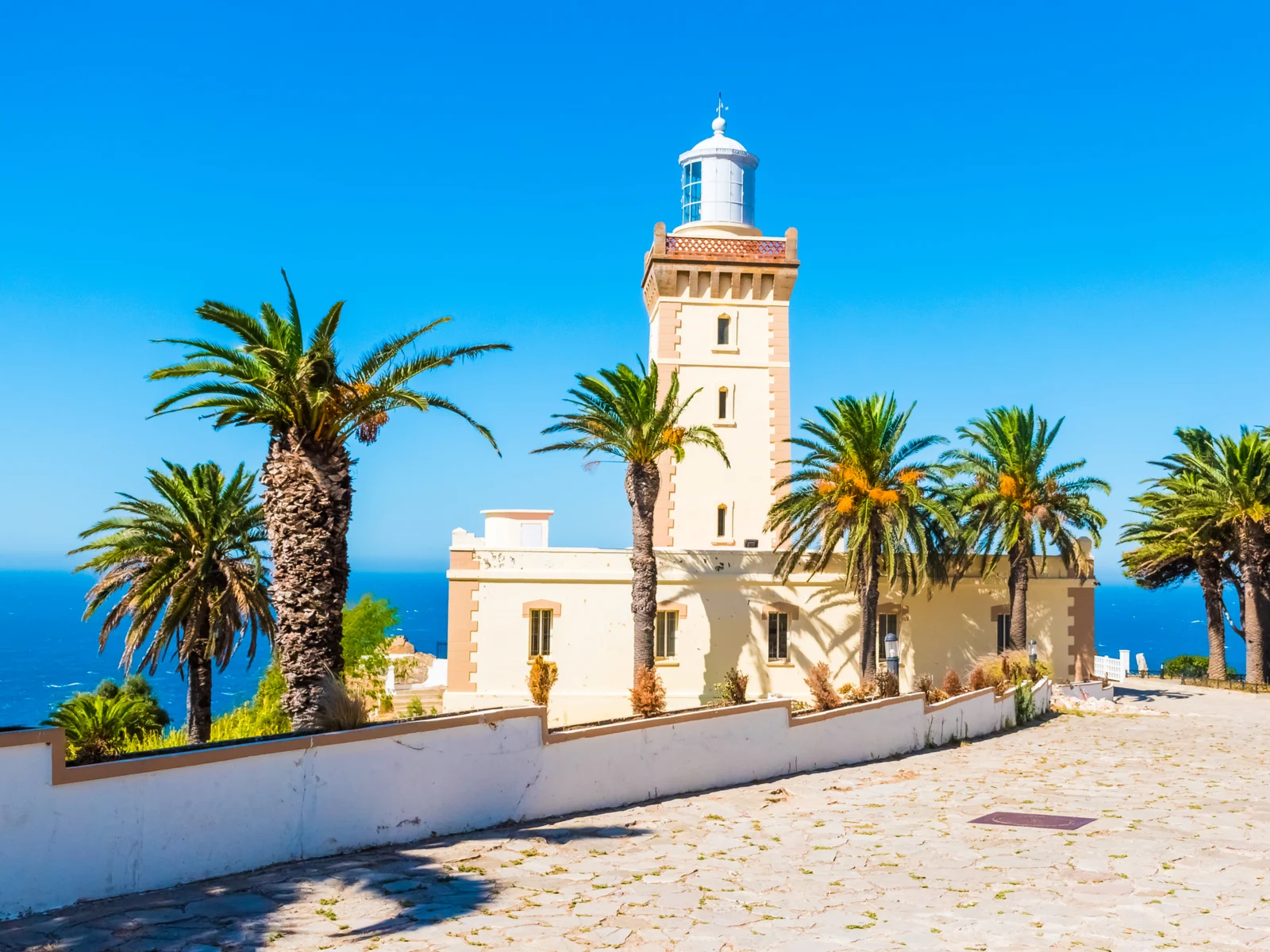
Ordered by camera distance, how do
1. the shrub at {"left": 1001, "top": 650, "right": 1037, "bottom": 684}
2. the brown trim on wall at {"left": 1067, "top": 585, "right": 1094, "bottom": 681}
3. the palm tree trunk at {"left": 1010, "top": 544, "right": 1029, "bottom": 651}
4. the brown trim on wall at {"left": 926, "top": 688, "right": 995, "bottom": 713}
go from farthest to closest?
the brown trim on wall at {"left": 1067, "top": 585, "right": 1094, "bottom": 681} → the palm tree trunk at {"left": 1010, "top": 544, "right": 1029, "bottom": 651} → the shrub at {"left": 1001, "top": 650, "right": 1037, "bottom": 684} → the brown trim on wall at {"left": 926, "top": 688, "right": 995, "bottom": 713}

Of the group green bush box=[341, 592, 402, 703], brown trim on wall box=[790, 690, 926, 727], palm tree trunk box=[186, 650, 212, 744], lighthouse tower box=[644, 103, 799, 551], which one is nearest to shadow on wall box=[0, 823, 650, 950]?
brown trim on wall box=[790, 690, 926, 727]

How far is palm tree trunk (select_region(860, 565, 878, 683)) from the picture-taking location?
2842cm

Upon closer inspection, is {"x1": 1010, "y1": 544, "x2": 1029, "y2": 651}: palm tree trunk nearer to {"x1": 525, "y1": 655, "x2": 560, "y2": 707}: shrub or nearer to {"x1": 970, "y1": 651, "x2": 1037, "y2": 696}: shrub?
{"x1": 970, "y1": 651, "x2": 1037, "y2": 696}: shrub

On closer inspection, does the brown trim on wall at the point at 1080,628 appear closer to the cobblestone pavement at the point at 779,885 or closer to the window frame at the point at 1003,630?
the window frame at the point at 1003,630

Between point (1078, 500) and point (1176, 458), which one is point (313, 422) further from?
point (1176, 458)

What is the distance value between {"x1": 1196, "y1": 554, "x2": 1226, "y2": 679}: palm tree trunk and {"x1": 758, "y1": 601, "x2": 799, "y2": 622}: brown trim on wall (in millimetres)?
16094

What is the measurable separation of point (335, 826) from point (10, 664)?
143353 mm

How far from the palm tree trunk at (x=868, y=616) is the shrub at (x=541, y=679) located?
26.1 feet

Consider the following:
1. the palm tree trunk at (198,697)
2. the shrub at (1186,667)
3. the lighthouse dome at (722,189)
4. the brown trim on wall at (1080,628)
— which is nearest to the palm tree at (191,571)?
the palm tree trunk at (198,697)

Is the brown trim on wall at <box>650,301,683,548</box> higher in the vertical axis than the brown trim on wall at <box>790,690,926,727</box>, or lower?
higher

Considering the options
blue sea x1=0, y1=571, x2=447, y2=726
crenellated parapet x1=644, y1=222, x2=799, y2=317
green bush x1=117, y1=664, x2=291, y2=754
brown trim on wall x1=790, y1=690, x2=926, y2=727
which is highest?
crenellated parapet x1=644, y1=222, x2=799, y2=317

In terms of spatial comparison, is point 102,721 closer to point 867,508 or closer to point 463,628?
point 463,628

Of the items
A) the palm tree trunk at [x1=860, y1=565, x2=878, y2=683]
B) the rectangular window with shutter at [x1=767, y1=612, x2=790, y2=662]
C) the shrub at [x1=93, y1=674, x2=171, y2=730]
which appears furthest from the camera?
the rectangular window with shutter at [x1=767, y1=612, x2=790, y2=662]

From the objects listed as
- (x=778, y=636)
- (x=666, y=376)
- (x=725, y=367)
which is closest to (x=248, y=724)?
(x=778, y=636)
